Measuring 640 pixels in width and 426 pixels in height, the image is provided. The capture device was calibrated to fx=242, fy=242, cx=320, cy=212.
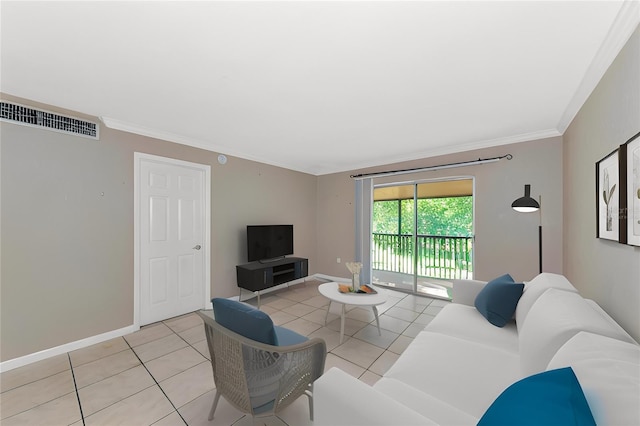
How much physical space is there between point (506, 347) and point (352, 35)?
7.46 feet

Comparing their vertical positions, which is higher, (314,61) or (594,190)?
(314,61)

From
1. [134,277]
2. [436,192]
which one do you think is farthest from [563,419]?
[436,192]

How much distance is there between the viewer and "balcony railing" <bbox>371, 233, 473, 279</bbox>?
463cm

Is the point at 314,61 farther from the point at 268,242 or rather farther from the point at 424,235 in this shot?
the point at 424,235

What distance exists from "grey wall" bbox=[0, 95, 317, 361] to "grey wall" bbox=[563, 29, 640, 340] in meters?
4.12

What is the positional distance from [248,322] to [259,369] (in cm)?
27

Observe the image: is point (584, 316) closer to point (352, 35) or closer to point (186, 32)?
point (352, 35)

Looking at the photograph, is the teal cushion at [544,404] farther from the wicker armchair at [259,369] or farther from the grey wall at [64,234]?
the grey wall at [64,234]

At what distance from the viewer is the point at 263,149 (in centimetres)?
380

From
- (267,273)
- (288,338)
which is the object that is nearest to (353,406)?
(288,338)

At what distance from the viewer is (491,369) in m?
1.42

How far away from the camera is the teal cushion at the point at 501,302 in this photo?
195cm

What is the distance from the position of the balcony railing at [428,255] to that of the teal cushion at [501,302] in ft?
7.07

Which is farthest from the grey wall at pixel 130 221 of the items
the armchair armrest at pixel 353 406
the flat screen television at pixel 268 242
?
the armchair armrest at pixel 353 406
